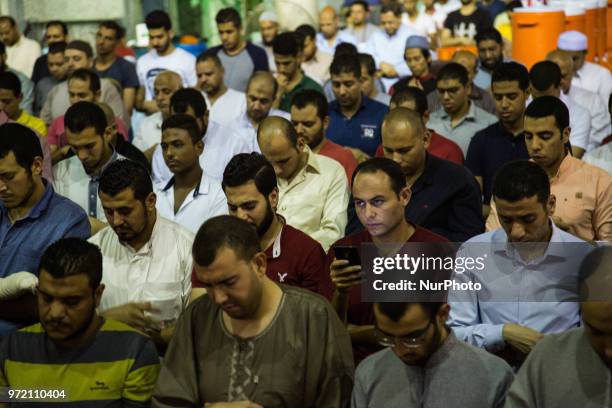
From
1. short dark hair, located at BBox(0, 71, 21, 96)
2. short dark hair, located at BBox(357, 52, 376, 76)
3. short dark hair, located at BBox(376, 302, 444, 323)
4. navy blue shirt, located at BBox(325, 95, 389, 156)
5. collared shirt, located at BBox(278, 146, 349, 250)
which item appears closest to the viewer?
short dark hair, located at BBox(376, 302, 444, 323)

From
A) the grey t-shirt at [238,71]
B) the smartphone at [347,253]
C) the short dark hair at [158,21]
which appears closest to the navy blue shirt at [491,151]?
the smartphone at [347,253]

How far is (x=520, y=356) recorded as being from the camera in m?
5.25

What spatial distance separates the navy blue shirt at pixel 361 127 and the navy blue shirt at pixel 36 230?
3.73 m

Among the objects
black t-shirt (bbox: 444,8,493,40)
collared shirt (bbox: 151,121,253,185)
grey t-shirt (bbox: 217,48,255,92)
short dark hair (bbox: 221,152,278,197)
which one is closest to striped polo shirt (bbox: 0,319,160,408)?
short dark hair (bbox: 221,152,278,197)

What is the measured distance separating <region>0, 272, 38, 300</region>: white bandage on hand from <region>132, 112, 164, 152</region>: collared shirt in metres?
4.00

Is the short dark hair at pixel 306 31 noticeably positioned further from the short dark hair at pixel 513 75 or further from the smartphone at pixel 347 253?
the smartphone at pixel 347 253

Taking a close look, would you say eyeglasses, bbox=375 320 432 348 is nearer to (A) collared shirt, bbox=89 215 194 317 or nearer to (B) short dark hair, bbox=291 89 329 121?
(A) collared shirt, bbox=89 215 194 317

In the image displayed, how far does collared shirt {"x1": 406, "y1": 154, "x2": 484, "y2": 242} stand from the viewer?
6.60m

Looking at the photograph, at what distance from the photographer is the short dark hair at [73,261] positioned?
495 centimetres

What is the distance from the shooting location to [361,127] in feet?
31.3

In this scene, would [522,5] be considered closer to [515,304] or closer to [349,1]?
[349,1]

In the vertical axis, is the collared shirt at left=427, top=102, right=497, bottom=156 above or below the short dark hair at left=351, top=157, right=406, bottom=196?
below

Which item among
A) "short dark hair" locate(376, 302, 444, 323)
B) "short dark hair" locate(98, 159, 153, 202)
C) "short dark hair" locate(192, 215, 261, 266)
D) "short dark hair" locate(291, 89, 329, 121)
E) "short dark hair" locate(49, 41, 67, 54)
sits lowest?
"short dark hair" locate(376, 302, 444, 323)

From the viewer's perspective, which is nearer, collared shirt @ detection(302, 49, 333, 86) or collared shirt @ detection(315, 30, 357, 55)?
collared shirt @ detection(302, 49, 333, 86)
